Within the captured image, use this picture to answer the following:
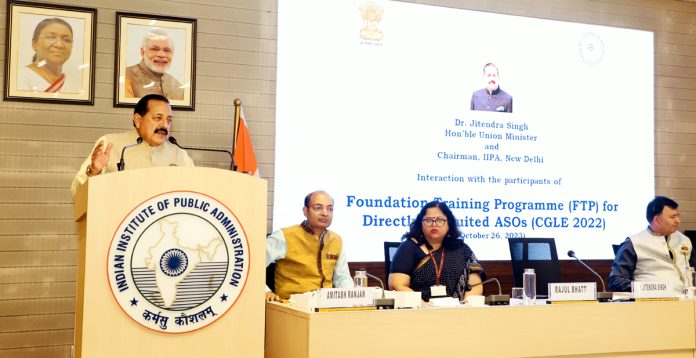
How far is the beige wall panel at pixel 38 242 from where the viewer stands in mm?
3859

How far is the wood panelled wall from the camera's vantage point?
3.87 meters

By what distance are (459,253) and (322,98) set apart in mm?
1471

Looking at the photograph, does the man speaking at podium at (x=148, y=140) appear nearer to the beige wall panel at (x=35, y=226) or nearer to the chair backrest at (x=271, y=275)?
the chair backrest at (x=271, y=275)

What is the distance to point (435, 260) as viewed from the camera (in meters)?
3.44

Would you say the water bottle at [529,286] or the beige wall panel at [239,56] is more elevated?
the beige wall panel at [239,56]

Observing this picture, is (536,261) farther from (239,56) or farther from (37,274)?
(37,274)

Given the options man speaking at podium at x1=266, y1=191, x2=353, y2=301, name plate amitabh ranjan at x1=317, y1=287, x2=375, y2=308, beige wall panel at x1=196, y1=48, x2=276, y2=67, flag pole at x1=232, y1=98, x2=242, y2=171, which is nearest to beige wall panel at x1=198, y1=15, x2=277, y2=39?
beige wall panel at x1=196, y1=48, x2=276, y2=67

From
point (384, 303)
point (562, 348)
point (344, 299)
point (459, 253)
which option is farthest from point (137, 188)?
point (459, 253)

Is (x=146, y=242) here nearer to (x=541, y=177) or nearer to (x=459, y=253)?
(x=459, y=253)

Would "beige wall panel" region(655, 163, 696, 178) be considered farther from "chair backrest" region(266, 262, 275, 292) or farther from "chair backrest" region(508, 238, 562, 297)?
"chair backrest" region(266, 262, 275, 292)

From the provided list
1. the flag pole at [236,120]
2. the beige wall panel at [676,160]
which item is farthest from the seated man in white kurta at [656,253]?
the flag pole at [236,120]

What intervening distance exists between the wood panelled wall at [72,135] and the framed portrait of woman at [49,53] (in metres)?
0.05

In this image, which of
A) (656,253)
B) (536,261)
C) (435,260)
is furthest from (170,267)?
(656,253)

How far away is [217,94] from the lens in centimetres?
428
